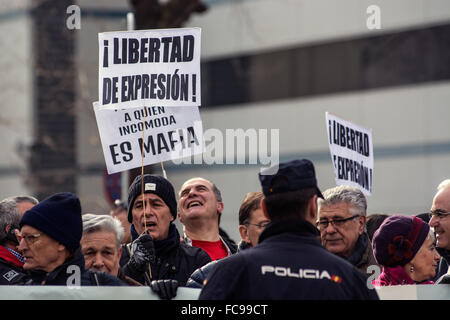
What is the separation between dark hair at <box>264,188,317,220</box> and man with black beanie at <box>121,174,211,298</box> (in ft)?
6.29

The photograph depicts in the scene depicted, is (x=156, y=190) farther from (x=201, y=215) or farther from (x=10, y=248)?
(x=10, y=248)

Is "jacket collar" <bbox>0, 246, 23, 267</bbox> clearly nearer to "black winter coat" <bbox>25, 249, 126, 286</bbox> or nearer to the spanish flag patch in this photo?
"black winter coat" <bbox>25, 249, 126, 286</bbox>

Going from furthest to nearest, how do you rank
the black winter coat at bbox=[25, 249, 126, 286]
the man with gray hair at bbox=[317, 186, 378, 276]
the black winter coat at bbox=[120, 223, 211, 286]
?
the black winter coat at bbox=[120, 223, 211, 286] → the man with gray hair at bbox=[317, 186, 378, 276] → the black winter coat at bbox=[25, 249, 126, 286]

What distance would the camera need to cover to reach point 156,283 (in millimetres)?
4652

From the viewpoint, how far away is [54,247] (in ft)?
16.4

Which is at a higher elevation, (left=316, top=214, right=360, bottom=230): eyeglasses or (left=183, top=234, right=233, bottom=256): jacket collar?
(left=316, top=214, right=360, bottom=230): eyeglasses

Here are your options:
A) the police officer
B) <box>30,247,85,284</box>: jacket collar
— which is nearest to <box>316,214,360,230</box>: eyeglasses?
<box>30,247,85,284</box>: jacket collar

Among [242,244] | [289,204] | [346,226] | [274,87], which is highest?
[289,204]

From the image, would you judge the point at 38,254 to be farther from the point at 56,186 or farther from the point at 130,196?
the point at 56,186

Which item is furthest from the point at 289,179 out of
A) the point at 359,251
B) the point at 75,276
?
the point at 359,251

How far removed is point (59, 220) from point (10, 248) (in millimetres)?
1021

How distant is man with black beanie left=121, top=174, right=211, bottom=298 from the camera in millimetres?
5898

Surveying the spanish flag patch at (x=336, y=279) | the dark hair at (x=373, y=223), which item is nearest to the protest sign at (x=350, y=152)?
the dark hair at (x=373, y=223)

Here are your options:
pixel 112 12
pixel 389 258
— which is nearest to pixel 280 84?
pixel 112 12
